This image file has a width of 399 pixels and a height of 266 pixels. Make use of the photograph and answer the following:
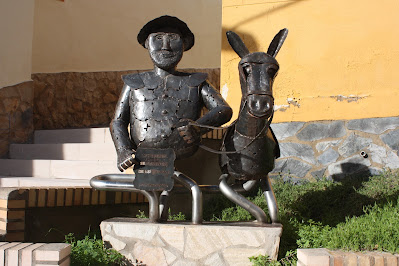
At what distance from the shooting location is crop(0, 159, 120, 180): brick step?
4.72 meters

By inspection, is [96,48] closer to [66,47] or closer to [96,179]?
[66,47]

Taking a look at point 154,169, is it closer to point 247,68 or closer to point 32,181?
point 247,68

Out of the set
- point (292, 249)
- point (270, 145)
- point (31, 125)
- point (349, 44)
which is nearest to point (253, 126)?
point (270, 145)

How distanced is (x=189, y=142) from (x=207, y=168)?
5.13 ft

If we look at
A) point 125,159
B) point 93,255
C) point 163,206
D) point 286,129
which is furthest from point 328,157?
point 93,255

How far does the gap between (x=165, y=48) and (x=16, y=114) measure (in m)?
3.27

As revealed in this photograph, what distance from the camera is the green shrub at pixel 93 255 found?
2.89 metres

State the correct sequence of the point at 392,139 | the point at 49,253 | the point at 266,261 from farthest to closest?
the point at 392,139, the point at 266,261, the point at 49,253

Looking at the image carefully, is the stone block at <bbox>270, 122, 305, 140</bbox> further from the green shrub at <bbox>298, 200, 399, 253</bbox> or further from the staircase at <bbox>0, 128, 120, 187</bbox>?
the staircase at <bbox>0, 128, 120, 187</bbox>

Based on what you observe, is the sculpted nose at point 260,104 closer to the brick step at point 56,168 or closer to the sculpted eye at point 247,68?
the sculpted eye at point 247,68

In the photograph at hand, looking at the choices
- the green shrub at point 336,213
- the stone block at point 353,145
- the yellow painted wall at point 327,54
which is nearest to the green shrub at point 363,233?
the green shrub at point 336,213

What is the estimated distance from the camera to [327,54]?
199 inches

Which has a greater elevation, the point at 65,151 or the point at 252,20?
the point at 252,20

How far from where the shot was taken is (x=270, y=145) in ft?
10.5
